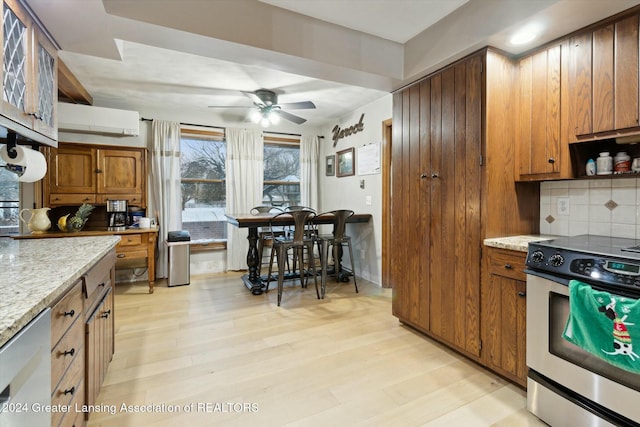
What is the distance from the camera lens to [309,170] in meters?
5.27

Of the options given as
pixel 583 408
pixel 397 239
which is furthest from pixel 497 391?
pixel 397 239

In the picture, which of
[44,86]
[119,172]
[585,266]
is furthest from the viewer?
[119,172]

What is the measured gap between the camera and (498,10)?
1.77 m

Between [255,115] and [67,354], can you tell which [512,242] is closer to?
[67,354]

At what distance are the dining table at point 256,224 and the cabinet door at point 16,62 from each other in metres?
2.07

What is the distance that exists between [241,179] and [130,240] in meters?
1.77

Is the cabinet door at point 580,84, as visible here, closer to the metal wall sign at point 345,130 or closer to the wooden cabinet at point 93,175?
the metal wall sign at point 345,130

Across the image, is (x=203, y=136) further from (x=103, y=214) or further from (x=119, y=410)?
(x=119, y=410)

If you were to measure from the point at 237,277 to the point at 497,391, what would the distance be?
3488 mm

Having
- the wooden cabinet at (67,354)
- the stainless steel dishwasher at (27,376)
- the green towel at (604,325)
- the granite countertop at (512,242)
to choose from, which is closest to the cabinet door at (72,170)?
the wooden cabinet at (67,354)

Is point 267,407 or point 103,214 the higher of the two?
point 103,214

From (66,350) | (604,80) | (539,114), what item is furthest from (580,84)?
(66,350)

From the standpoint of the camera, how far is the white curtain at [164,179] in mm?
4230

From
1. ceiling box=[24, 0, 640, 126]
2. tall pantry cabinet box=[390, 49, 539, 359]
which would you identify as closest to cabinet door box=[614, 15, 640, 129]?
ceiling box=[24, 0, 640, 126]
